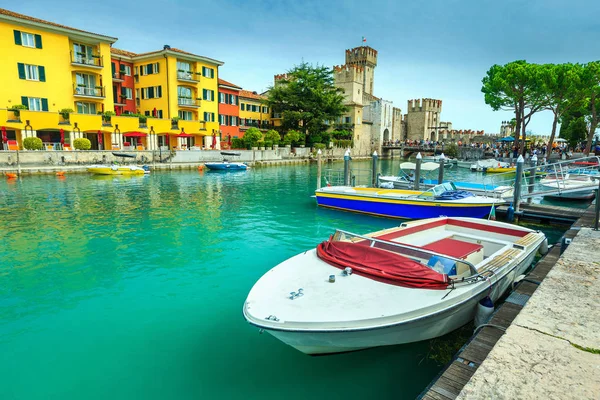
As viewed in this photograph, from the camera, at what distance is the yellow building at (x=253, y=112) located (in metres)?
56.6

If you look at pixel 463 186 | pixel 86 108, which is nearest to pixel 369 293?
pixel 463 186

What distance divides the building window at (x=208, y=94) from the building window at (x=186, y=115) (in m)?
2.77

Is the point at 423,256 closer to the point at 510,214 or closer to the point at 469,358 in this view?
the point at 469,358

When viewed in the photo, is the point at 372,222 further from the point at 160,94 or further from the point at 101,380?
the point at 160,94

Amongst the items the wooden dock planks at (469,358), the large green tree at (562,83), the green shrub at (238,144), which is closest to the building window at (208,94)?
the green shrub at (238,144)

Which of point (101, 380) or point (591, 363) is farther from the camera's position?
point (101, 380)

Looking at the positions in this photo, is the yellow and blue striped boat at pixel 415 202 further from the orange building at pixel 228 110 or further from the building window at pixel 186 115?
the orange building at pixel 228 110

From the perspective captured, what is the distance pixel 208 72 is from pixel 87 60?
1377cm

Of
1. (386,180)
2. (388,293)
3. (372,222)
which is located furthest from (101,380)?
(386,180)

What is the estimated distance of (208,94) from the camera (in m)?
47.4

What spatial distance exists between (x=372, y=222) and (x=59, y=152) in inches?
1170

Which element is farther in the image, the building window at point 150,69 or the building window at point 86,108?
the building window at point 150,69

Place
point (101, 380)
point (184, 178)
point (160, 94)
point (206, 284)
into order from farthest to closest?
point (160, 94) < point (184, 178) < point (206, 284) < point (101, 380)

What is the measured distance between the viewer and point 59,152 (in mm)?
32344
